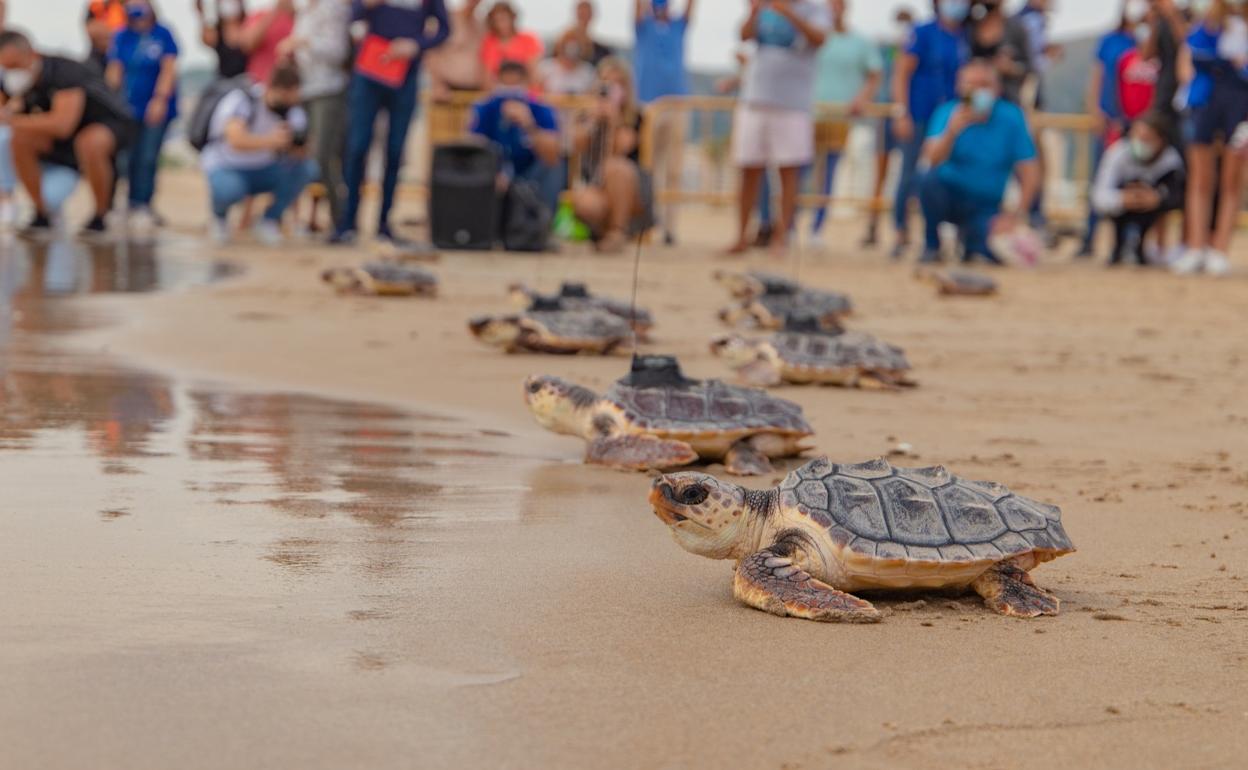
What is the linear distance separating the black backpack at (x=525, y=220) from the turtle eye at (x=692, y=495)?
402 inches

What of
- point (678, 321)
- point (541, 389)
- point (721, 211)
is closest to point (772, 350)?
point (541, 389)

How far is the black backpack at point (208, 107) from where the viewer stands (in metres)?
12.8

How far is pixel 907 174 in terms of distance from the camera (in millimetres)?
14562

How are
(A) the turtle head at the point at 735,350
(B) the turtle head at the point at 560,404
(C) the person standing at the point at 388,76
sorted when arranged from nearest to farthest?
(B) the turtle head at the point at 560,404 → (A) the turtle head at the point at 735,350 → (C) the person standing at the point at 388,76

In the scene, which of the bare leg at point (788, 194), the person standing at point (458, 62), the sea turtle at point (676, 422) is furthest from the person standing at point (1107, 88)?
the sea turtle at point (676, 422)

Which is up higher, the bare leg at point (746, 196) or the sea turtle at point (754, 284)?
the bare leg at point (746, 196)

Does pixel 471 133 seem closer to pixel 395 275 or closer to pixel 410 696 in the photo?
pixel 395 275

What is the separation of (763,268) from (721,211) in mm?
15199

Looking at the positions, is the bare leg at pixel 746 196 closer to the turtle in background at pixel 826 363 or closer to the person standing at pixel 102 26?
the person standing at pixel 102 26

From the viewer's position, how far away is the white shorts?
12.7m

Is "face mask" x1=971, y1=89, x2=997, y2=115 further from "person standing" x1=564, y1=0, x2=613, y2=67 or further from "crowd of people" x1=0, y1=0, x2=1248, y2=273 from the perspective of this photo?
"person standing" x1=564, y1=0, x2=613, y2=67

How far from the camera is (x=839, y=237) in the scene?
19.5 meters

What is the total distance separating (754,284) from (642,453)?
512cm

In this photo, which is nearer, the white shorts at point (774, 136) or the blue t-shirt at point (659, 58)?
the white shorts at point (774, 136)
